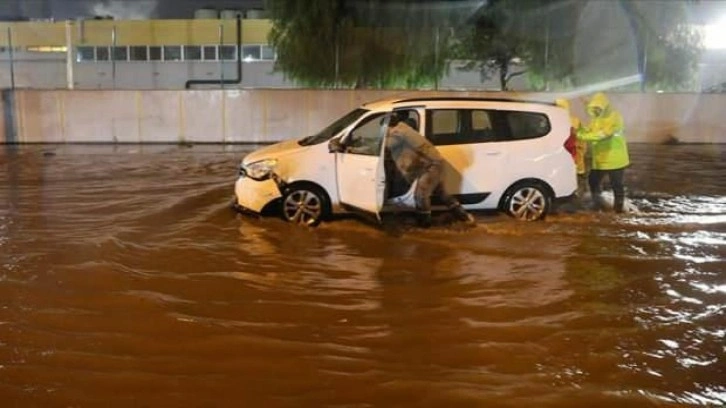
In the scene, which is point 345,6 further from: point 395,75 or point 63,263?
point 63,263

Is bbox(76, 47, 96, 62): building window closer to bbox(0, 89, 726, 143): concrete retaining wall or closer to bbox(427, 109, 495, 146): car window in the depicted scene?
bbox(0, 89, 726, 143): concrete retaining wall

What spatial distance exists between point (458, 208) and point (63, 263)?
4.38 meters

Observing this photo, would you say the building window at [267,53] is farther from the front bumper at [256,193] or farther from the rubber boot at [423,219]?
the rubber boot at [423,219]

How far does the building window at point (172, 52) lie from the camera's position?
2919cm

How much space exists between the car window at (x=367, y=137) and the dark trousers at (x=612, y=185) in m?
3.16

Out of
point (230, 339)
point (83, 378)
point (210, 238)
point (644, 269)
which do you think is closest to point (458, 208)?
point (644, 269)

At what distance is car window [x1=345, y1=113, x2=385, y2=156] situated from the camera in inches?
324

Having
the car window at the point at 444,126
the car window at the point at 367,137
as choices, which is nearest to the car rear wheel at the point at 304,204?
the car window at the point at 367,137

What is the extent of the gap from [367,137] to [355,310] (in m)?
3.18

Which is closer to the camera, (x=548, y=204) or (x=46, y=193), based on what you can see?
(x=548, y=204)

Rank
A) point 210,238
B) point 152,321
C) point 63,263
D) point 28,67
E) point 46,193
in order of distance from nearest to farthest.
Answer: point 152,321, point 63,263, point 210,238, point 46,193, point 28,67

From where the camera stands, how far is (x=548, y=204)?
29.3ft

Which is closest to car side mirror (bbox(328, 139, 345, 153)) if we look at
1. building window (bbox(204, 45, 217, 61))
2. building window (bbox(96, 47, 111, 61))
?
building window (bbox(204, 45, 217, 61))

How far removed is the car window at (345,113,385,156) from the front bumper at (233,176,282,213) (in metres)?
1.01
